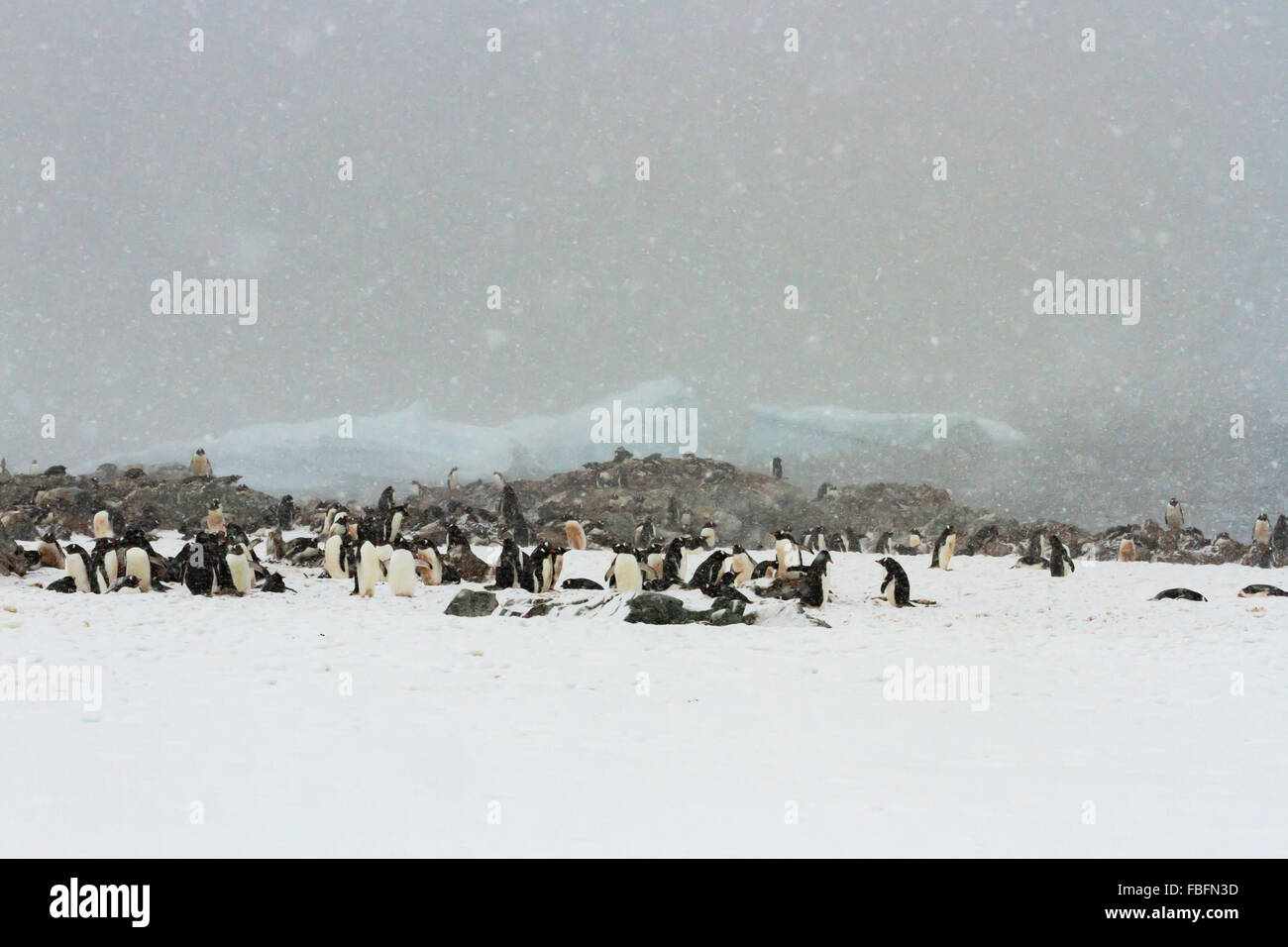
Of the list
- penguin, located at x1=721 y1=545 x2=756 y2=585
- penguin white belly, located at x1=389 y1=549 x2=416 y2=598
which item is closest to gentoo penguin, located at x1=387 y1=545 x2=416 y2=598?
penguin white belly, located at x1=389 y1=549 x2=416 y2=598

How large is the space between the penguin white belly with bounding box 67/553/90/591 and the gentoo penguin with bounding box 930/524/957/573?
11.4 meters

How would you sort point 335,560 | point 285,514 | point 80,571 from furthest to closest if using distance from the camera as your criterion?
point 285,514, point 335,560, point 80,571

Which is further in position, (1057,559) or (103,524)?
(103,524)

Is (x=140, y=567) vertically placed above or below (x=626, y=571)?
above

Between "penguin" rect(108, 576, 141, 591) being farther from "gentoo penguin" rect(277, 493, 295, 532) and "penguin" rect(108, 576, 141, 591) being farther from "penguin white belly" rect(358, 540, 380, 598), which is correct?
"gentoo penguin" rect(277, 493, 295, 532)

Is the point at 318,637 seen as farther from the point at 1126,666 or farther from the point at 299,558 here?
the point at 299,558

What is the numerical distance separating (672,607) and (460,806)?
4.93 metres

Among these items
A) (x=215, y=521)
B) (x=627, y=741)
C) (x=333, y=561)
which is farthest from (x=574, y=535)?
(x=627, y=741)

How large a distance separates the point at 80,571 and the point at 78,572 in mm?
22

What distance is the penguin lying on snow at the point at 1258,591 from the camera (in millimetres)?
11422

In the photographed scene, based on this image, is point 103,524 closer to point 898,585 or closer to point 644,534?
point 644,534

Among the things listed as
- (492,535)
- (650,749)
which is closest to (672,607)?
(650,749)

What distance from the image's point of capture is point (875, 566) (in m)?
15.3
